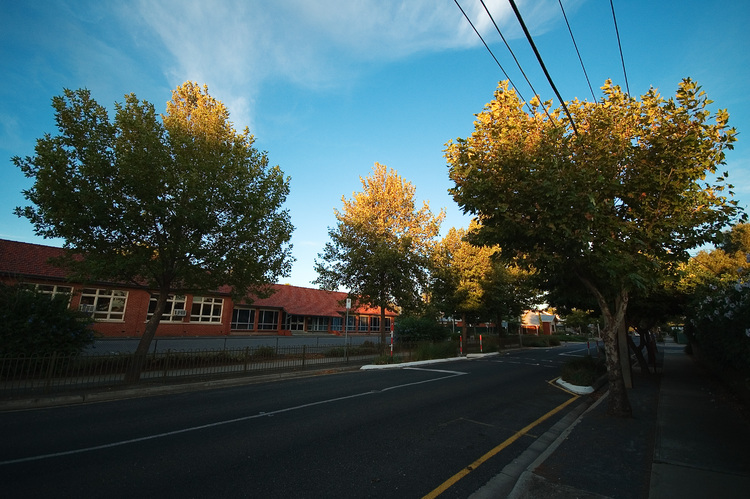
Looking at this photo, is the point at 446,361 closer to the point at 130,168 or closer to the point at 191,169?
the point at 191,169

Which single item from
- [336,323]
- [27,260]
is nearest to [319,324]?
[336,323]

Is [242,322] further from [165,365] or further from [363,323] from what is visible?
[165,365]

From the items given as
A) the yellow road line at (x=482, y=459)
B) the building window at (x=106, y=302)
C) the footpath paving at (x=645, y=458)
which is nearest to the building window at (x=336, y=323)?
the building window at (x=106, y=302)

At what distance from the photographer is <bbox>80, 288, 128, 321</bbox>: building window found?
1019 inches

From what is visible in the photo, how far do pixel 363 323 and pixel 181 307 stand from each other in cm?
2546

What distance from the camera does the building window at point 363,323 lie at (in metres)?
49.6

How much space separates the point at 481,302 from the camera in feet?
90.0

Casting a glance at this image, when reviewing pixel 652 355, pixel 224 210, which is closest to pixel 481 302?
pixel 652 355

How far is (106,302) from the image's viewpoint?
2678 centimetres

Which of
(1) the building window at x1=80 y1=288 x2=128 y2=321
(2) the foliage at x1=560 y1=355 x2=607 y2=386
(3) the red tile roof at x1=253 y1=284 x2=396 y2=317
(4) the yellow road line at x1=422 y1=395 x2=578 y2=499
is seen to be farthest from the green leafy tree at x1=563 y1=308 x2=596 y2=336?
(1) the building window at x1=80 y1=288 x2=128 y2=321

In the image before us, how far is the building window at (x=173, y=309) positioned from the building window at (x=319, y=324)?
16374mm

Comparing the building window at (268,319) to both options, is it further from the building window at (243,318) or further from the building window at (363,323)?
the building window at (363,323)

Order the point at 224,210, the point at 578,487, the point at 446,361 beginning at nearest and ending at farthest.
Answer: the point at 578,487, the point at 224,210, the point at 446,361

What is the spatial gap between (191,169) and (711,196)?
14.2 metres
